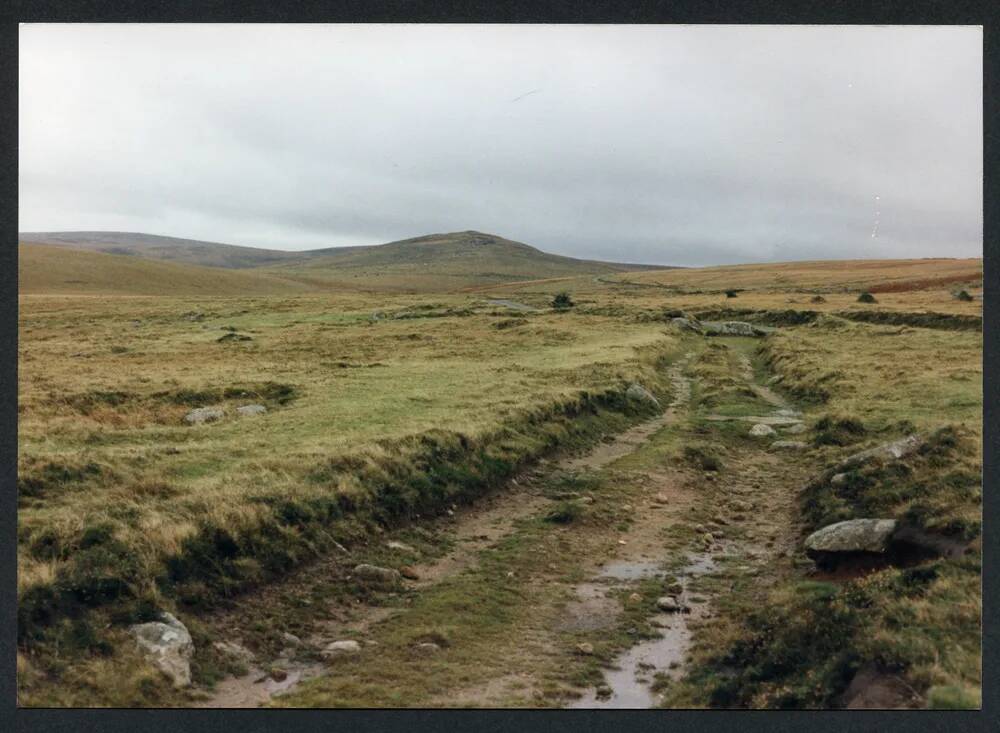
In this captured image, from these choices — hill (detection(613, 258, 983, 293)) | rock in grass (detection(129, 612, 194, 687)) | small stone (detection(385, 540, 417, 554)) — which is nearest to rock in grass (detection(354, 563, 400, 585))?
small stone (detection(385, 540, 417, 554))

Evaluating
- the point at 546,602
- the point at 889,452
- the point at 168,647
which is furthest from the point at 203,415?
the point at 889,452

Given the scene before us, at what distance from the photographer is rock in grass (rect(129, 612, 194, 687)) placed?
8.52 m

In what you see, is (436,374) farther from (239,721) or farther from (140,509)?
(239,721)

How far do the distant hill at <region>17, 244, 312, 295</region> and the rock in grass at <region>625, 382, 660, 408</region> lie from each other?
70.5m

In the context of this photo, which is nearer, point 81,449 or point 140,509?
point 140,509

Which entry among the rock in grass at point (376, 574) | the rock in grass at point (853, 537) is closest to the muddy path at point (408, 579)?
the rock in grass at point (376, 574)

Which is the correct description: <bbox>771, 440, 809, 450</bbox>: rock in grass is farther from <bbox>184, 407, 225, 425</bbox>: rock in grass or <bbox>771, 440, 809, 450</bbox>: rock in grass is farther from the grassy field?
<bbox>184, 407, 225, 425</bbox>: rock in grass

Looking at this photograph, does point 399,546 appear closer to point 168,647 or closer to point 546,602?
point 546,602

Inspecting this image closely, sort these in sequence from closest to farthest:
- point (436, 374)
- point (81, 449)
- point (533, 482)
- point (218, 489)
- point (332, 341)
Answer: point (218, 489)
point (81, 449)
point (533, 482)
point (436, 374)
point (332, 341)

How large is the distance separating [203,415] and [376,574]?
1206 cm
